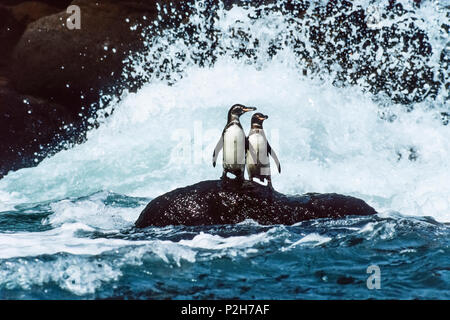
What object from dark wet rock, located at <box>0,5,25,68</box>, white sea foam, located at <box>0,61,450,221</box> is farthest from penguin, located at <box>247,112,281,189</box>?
dark wet rock, located at <box>0,5,25,68</box>

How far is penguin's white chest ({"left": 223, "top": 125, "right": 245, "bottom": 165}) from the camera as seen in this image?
5.19 metres

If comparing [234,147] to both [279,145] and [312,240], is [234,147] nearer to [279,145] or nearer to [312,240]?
[312,240]

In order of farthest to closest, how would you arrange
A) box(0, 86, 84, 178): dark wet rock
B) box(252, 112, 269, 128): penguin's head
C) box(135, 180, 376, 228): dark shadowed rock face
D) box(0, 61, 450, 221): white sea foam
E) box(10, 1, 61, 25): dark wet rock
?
1. box(10, 1, 61, 25): dark wet rock
2. box(0, 86, 84, 178): dark wet rock
3. box(0, 61, 450, 221): white sea foam
4. box(252, 112, 269, 128): penguin's head
5. box(135, 180, 376, 228): dark shadowed rock face

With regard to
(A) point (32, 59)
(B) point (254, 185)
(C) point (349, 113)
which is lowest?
(B) point (254, 185)

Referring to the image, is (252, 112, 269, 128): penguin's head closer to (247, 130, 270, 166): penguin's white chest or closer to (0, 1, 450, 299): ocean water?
(247, 130, 270, 166): penguin's white chest

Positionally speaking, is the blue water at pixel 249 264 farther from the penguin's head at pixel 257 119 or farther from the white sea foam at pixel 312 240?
the penguin's head at pixel 257 119

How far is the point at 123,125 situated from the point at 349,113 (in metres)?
3.80

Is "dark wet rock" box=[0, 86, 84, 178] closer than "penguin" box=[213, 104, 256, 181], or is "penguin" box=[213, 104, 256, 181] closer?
"penguin" box=[213, 104, 256, 181]

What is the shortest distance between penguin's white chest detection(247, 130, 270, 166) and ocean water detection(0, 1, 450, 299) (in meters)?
0.84

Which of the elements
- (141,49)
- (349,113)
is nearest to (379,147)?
(349,113)

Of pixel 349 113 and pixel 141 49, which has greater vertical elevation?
pixel 141 49

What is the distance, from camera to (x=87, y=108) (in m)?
Result: 11.2

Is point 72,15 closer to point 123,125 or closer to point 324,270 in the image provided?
point 123,125
